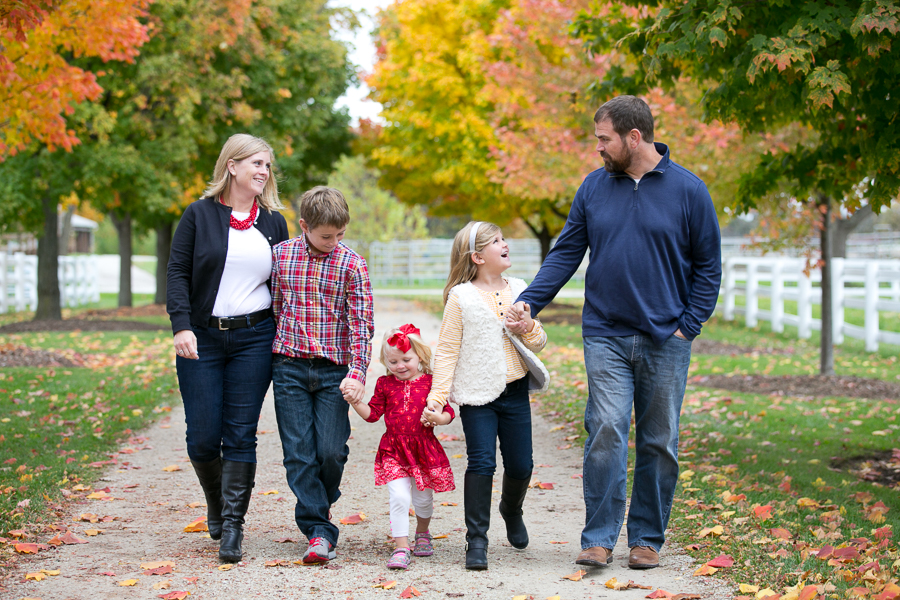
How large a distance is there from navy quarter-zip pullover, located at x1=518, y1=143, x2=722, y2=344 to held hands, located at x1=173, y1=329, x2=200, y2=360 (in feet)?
5.07

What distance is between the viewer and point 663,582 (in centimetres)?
392

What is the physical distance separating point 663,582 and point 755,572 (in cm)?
42

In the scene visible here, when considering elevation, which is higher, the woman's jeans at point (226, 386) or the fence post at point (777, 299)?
the fence post at point (777, 299)

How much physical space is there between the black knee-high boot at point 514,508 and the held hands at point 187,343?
1.58 metres

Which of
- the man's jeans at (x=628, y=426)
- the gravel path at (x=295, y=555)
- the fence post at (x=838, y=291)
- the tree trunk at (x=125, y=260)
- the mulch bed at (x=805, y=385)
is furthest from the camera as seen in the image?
the tree trunk at (x=125, y=260)

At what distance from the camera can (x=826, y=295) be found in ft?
34.9

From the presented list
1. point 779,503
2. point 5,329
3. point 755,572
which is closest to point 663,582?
point 755,572

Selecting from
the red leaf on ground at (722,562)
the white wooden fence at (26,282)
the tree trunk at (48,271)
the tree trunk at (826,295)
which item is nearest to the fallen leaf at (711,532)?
the red leaf on ground at (722,562)

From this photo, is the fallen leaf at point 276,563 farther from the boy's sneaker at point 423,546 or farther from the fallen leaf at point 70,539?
the fallen leaf at point 70,539

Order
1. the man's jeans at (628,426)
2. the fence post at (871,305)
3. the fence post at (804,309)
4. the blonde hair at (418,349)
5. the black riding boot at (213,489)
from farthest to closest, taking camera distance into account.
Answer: the fence post at (804,309) → the fence post at (871,305) → the black riding boot at (213,489) → the blonde hair at (418,349) → the man's jeans at (628,426)

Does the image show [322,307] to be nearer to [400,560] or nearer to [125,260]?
[400,560]

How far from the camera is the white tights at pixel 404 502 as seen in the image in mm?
4246

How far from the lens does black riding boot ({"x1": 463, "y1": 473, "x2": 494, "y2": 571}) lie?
13.5 feet

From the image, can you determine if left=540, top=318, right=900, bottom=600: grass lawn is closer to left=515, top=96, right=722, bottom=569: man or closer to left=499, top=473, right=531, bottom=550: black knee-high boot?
left=515, top=96, right=722, bottom=569: man
